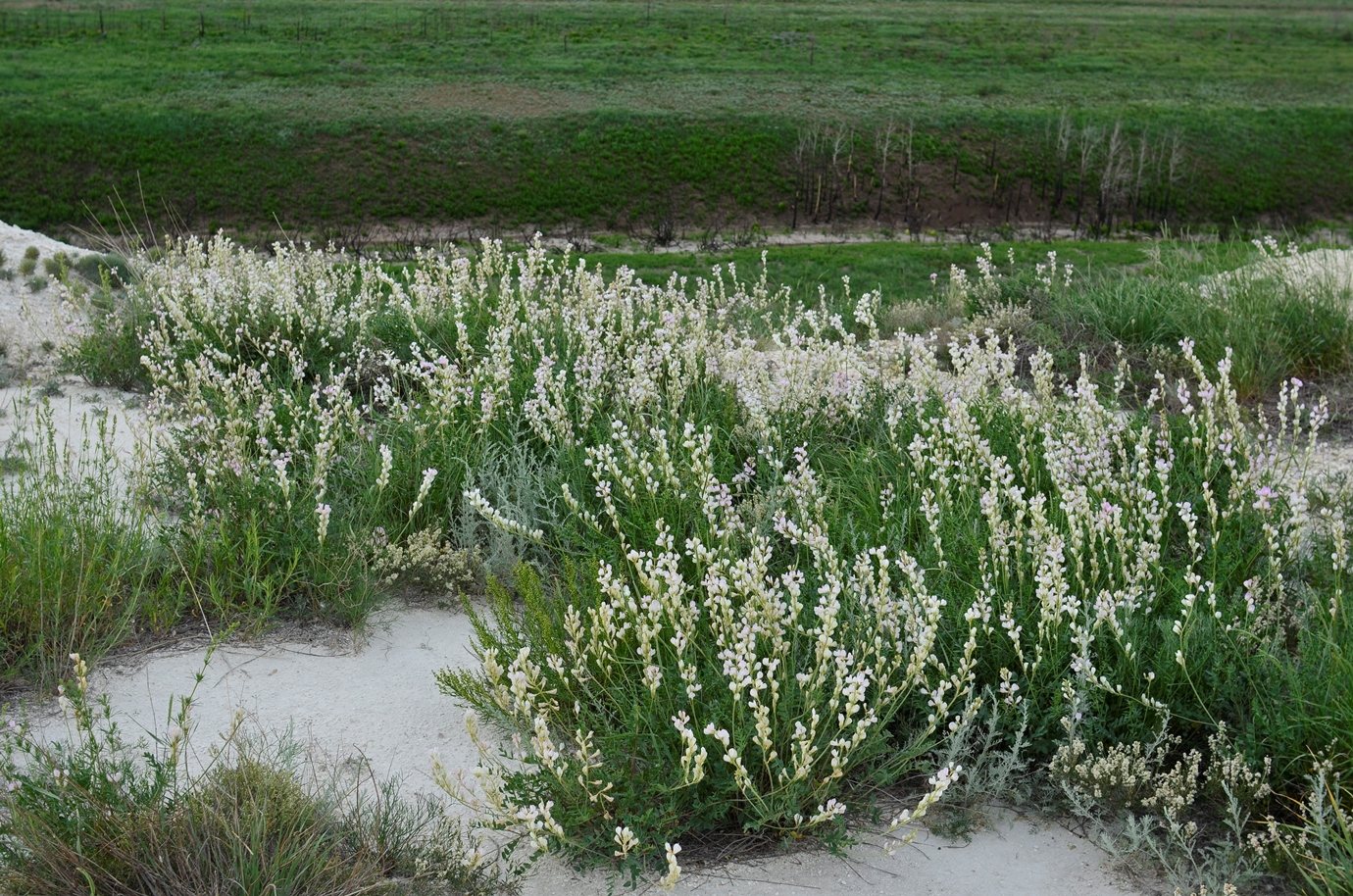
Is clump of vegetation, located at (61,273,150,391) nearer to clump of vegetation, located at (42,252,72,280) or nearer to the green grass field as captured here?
clump of vegetation, located at (42,252,72,280)

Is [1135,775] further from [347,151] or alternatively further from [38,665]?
[347,151]

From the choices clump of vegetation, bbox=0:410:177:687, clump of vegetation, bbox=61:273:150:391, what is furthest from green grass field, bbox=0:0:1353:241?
clump of vegetation, bbox=0:410:177:687

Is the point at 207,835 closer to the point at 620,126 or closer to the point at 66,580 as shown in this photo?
the point at 66,580

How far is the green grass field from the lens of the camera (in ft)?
107

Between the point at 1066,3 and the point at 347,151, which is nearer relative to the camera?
the point at 347,151

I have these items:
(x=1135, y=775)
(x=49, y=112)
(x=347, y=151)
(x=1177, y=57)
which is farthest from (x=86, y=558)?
(x=1177, y=57)

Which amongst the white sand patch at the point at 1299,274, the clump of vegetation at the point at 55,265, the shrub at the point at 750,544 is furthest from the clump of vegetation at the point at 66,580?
the white sand patch at the point at 1299,274

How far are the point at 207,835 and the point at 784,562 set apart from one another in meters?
3.03

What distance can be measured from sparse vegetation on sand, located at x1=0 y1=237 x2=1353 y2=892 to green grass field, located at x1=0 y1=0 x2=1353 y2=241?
73.4 feet

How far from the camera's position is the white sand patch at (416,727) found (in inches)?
154

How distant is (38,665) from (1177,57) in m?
57.3

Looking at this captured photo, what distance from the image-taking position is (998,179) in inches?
1428

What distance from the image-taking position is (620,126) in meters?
36.4

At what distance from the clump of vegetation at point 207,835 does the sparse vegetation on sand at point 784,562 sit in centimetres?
30
